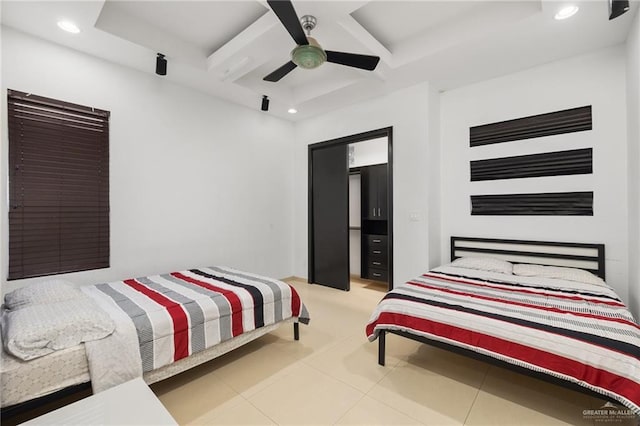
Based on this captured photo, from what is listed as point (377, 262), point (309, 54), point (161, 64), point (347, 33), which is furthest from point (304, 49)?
point (377, 262)

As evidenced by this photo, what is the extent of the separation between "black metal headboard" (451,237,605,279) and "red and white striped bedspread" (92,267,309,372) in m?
2.37

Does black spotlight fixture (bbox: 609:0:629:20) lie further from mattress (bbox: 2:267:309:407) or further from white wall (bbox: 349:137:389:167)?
white wall (bbox: 349:137:389:167)

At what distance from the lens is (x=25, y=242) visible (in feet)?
8.71

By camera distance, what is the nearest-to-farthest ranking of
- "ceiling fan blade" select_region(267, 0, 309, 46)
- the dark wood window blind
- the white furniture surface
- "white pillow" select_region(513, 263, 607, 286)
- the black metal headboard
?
1. the white furniture surface
2. "ceiling fan blade" select_region(267, 0, 309, 46)
3. the dark wood window blind
4. "white pillow" select_region(513, 263, 607, 286)
5. the black metal headboard

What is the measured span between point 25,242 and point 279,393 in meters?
2.68

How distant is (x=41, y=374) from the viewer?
1557 mm

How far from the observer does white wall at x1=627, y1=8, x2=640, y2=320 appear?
2.41 metres

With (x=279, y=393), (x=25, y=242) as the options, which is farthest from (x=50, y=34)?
(x=279, y=393)

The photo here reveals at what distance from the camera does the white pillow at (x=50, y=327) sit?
1.53 metres

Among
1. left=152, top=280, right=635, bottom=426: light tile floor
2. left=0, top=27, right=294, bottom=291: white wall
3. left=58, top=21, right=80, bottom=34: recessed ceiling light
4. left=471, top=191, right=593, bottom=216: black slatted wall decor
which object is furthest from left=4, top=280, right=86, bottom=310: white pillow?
left=471, top=191, right=593, bottom=216: black slatted wall decor

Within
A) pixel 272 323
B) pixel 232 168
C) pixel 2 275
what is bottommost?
pixel 272 323

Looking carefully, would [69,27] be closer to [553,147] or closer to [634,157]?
[553,147]

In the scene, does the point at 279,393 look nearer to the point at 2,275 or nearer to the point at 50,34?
the point at 2,275

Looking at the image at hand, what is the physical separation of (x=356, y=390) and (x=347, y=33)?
3024 mm
